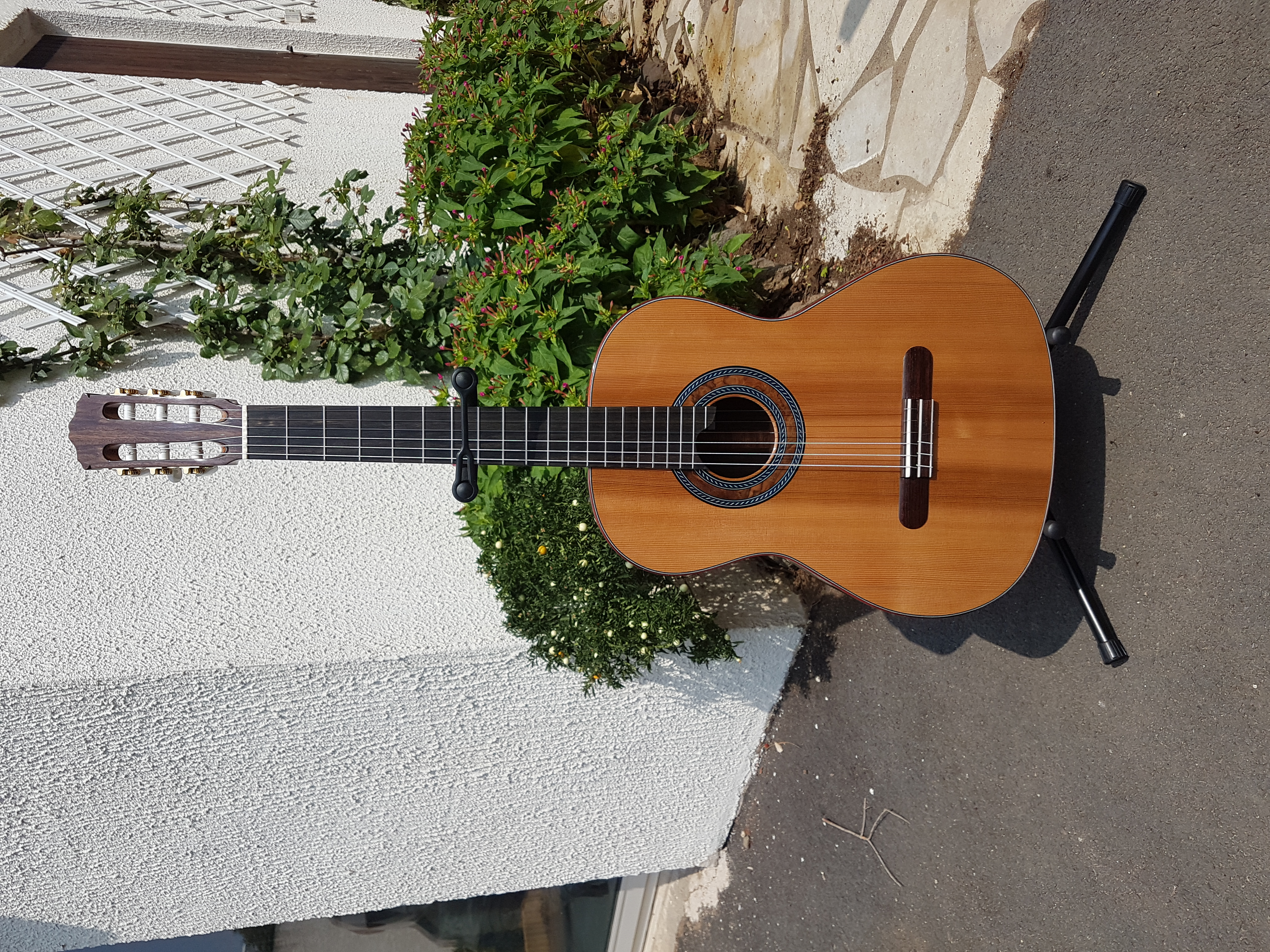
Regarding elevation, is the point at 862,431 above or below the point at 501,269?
below

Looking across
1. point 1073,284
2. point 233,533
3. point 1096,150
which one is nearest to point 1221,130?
point 1096,150

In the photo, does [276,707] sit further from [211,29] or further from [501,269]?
[211,29]

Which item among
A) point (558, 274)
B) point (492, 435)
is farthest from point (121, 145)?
point (492, 435)

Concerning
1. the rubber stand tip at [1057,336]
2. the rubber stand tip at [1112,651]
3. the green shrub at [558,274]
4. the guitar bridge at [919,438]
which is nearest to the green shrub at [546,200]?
the green shrub at [558,274]

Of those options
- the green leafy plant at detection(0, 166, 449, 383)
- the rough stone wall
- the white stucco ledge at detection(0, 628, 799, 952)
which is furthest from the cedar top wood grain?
the white stucco ledge at detection(0, 628, 799, 952)

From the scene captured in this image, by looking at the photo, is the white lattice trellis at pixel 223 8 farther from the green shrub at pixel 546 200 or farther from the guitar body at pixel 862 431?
the guitar body at pixel 862 431

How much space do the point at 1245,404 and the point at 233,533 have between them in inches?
118

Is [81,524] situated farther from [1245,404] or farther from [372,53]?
[372,53]

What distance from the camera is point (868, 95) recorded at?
2.55 metres

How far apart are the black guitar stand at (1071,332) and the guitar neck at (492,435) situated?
989 millimetres

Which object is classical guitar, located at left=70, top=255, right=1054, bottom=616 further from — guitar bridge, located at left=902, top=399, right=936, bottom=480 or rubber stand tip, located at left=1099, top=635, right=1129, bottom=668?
rubber stand tip, located at left=1099, top=635, right=1129, bottom=668

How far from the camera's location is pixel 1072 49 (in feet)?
6.68

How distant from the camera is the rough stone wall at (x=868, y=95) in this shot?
223 cm

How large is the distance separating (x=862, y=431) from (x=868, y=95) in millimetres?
1390
